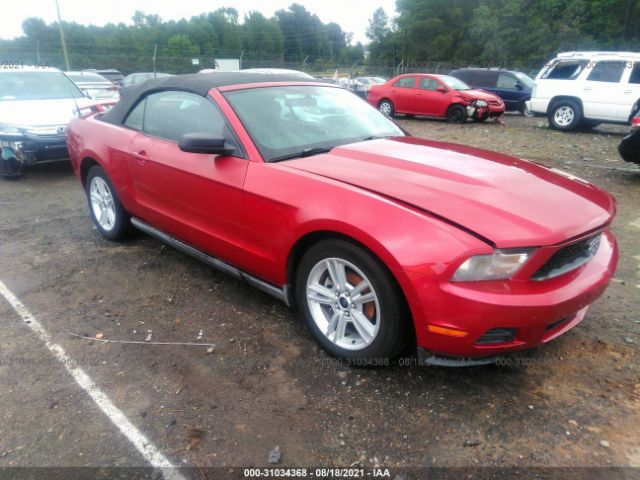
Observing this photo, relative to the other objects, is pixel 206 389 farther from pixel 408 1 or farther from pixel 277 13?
pixel 277 13

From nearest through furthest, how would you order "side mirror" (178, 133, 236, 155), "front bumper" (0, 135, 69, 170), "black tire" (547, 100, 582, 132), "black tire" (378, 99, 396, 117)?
1. "side mirror" (178, 133, 236, 155)
2. "front bumper" (0, 135, 69, 170)
3. "black tire" (547, 100, 582, 132)
4. "black tire" (378, 99, 396, 117)

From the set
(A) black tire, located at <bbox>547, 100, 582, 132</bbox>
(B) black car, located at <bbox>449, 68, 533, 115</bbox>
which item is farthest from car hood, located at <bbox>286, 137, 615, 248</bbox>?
(B) black car, located at <bbox>449, 68, 533, 115</bbox>

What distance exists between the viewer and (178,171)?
343 centimetres

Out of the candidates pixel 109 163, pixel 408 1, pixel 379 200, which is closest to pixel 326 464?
pixel 379 200

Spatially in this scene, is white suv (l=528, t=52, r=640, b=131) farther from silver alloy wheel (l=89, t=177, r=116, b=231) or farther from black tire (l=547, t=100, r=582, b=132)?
silver alloy wheel (l=89, t=177, r=116, b=231)

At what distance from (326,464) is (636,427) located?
1.49m

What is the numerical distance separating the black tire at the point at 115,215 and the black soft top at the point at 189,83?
Result: 0.52 meters

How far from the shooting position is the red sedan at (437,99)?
13.2m

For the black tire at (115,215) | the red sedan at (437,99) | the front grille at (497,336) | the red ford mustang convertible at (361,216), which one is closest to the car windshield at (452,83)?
the red sedan at (437,99)

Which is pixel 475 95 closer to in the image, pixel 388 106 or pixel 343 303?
pixel 388 106

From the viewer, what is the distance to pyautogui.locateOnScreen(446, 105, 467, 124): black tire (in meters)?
13.3

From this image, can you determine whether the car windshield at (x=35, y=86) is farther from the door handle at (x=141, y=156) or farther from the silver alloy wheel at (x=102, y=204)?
the door handle at (x=141, y=156)

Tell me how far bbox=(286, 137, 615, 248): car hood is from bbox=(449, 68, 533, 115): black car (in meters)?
14.2

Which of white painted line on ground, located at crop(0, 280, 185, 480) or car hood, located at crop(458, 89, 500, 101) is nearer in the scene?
white painted line on ground, located at crop(0, 280, 185, 480)
